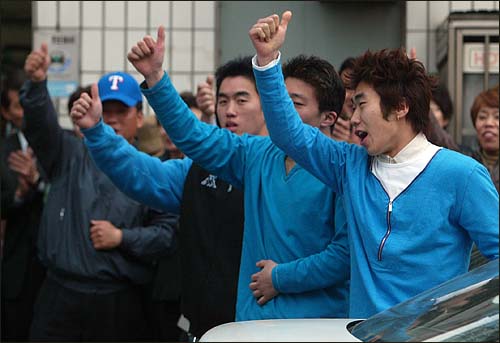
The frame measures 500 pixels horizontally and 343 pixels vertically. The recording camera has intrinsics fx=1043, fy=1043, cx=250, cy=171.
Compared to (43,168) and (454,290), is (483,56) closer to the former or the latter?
(43,168)

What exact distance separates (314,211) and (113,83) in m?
2.11

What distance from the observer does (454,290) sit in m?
2.61

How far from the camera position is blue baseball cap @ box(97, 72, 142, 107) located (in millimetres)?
5402

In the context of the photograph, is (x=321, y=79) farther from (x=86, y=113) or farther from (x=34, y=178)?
(x=34, y=178)

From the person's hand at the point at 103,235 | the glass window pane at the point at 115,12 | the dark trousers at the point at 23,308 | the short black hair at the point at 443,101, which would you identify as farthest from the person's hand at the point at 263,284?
the glass window pane at the point at 115,12

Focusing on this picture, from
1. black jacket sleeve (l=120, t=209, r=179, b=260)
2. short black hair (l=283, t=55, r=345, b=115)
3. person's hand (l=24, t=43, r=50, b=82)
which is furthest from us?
black jacket sleeve (l=120, t=209, r=179, b=260)

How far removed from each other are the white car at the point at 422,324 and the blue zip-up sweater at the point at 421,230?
42cm

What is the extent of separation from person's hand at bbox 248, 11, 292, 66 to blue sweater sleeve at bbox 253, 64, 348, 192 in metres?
0.04

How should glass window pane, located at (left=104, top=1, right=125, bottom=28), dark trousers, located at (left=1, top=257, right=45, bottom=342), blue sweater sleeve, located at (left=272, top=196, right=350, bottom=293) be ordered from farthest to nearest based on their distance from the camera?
glass window pane, located at (left=104, top=1, right=125, bottom=28) < dark trousers, located at (left=1, top=257, right=45, bottom=342) < blue sweater sleeve, located at (left=272, top=196, right=350, bottom=293)

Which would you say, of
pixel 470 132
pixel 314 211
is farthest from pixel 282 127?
pixel 470 132

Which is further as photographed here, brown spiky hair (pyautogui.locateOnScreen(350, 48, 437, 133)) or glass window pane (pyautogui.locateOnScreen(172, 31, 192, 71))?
Answer: glass window pane (pyautogui.locateOnScreen(172, 31, 192, 71))

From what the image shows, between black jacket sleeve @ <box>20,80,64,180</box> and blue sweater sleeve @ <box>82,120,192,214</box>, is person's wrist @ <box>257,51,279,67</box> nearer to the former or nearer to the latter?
blue sweater sleeve @ <box>82,120,192,214</box>

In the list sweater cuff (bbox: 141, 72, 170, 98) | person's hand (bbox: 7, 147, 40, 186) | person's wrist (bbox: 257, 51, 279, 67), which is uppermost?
person's wrist (bbox: 257, 51, 279, 67)

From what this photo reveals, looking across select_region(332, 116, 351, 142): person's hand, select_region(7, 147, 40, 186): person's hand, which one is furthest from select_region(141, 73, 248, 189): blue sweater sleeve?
select_region(7, 147, 40, 186): person's hand
